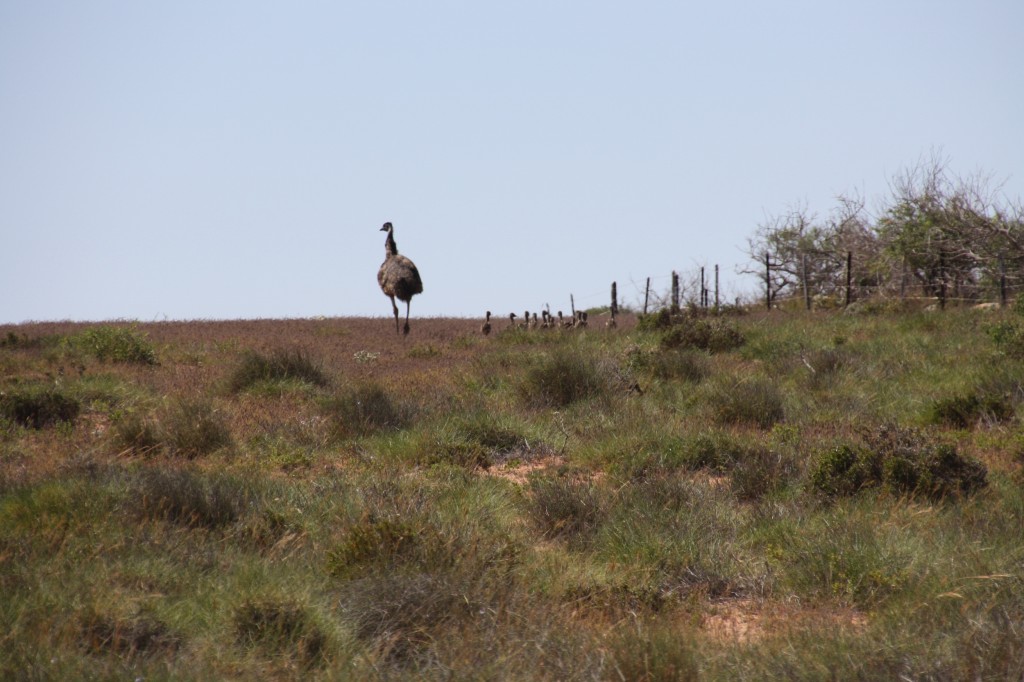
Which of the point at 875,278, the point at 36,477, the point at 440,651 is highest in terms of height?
the point at 875,278

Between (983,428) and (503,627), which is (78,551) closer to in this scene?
(503,627)

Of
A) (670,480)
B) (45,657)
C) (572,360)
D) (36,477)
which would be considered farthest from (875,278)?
(45,657)

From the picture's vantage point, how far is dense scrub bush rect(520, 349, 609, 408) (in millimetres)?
13109

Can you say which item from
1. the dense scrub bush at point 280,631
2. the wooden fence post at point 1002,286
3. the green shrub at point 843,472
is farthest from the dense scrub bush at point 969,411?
the wooden fence post at point 1002,286

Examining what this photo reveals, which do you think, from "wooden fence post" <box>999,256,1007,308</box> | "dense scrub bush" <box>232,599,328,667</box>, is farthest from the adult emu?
"dense scrub bush" <box>232,599,328,667</box>

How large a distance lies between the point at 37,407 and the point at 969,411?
1115 cm

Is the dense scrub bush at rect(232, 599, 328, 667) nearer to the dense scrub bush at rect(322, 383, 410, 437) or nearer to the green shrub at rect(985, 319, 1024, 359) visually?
the dense scrub bush at rect(322, 383, 410, 437)

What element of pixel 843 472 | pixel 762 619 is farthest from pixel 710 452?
pixel 762 619

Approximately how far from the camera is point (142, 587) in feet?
17.6

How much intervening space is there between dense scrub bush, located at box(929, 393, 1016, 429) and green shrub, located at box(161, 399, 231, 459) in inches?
323

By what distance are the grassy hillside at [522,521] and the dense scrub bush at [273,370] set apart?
0.05 m

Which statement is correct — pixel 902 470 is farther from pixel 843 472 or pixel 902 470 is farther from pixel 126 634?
pixel 126 634

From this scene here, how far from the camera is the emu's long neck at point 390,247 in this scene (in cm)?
2710

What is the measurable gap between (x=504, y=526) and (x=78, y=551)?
3.01m
